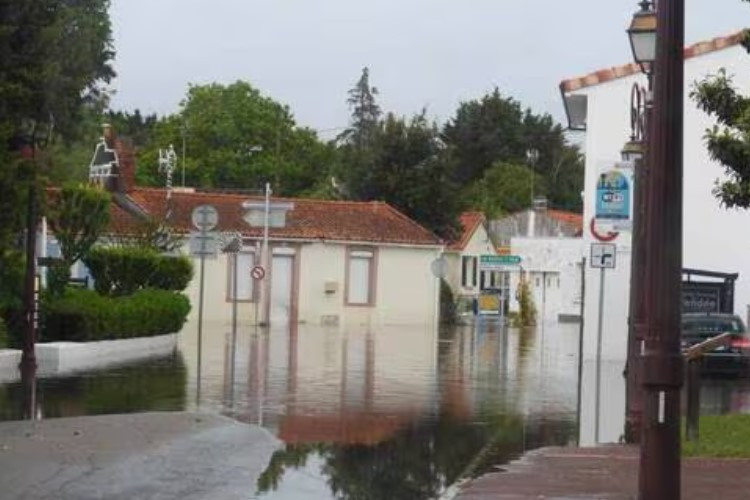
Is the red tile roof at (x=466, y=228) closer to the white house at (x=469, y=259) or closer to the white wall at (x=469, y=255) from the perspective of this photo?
the white house at (x=469, y=259)

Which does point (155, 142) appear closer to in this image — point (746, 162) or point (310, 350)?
point (310, 350)

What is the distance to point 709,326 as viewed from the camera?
29.6 meters

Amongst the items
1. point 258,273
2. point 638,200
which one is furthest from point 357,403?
point 258,273

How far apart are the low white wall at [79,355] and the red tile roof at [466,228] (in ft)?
128

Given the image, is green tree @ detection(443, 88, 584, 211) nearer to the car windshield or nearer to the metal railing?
the car windshield

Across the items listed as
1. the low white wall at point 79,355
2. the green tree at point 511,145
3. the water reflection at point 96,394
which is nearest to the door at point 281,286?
the low white wall at point 79,355

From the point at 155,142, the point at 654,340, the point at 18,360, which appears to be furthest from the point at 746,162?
the point at 155,142

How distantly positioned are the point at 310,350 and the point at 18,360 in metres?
11.8

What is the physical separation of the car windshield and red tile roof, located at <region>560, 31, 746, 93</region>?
7190 mm

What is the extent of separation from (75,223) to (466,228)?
4391 cm

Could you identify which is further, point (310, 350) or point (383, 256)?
point (383, 256)

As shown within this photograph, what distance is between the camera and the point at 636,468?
13188 millimetres

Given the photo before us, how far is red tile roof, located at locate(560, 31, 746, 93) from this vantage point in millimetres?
33938

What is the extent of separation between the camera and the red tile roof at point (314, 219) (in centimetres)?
5281
